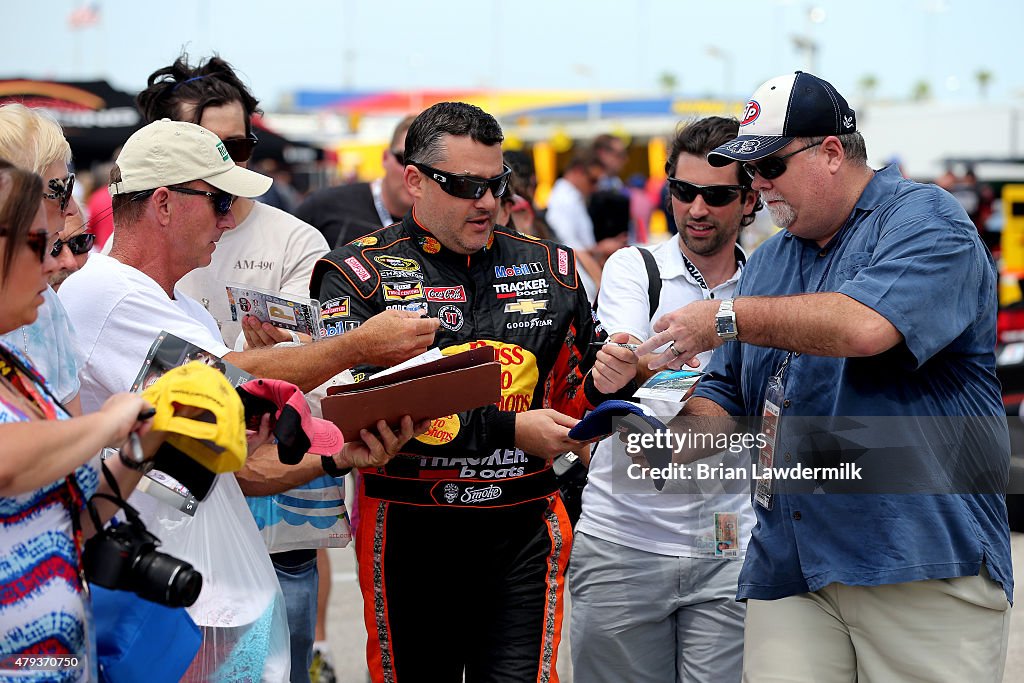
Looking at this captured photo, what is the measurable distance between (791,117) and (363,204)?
349cm

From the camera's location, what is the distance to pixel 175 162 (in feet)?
11.2

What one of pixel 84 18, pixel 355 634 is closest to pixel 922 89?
pixel 84 18

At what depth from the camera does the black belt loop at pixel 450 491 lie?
3629mm

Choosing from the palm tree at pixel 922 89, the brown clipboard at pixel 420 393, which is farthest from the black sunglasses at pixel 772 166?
the palm tree at pixel 922 89

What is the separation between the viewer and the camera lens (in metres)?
2.41

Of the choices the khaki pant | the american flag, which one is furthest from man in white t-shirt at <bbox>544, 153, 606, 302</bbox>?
the american flag

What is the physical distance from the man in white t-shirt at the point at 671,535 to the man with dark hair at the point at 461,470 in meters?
0.48

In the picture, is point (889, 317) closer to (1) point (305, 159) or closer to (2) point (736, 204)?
(2) point (736, 204)

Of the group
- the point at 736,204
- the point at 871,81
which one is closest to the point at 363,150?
the point at 736,204

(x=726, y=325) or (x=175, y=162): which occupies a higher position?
(x=175, y=162)

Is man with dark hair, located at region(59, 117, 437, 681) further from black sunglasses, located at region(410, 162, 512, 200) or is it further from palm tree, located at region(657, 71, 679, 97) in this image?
palm tree, located at region(657, 71, 679, 97)

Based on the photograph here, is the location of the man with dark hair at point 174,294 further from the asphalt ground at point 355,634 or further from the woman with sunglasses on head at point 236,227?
the asphalt ground at point 355,634

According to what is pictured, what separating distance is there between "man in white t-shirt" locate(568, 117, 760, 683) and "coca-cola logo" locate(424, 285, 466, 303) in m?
0.68

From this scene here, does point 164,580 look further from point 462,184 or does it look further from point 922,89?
point 922,89
